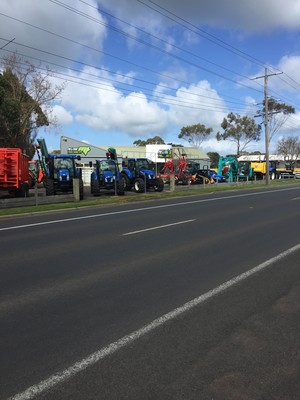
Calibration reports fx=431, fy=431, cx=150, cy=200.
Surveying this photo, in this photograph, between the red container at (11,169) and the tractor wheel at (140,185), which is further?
the tractor wheel at (140,185)

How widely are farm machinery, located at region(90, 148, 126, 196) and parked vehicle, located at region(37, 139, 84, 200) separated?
4.02 feet

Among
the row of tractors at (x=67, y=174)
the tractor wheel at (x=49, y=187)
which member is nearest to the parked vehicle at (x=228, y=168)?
the row of tractors at (x=67, y=174)

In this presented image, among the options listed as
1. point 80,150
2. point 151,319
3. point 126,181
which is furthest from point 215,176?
point 151,319

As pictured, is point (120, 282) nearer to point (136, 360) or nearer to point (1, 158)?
point (136, 360)

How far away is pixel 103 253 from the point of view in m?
8.91

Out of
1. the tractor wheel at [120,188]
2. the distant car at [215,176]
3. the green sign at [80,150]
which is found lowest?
the tractor wheel at [120,188]

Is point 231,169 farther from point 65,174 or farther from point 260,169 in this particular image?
point 65,174

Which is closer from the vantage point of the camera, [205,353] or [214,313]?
[205,353]

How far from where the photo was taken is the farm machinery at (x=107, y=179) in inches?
1040

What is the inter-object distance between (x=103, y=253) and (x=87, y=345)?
4562 millimetres

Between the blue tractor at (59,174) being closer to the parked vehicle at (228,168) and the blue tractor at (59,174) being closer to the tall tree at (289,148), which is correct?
the parked vehicle at (228,168)

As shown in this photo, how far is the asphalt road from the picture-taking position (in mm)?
3654

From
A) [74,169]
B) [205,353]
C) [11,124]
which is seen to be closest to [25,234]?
[205,353]

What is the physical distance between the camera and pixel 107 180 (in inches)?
1056
